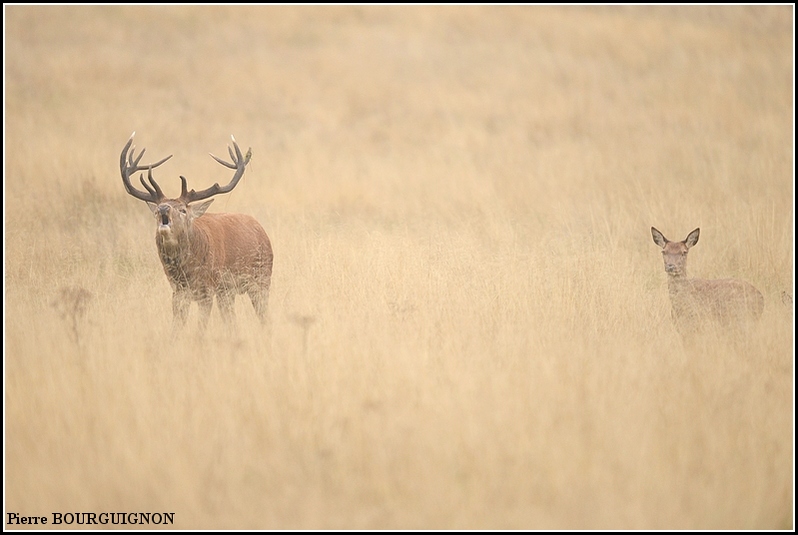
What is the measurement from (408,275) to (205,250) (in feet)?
6.85

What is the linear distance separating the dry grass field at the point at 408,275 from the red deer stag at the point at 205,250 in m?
0.26

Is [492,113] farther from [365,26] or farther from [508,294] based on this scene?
[508,294]

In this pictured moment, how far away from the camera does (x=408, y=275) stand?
8.16 m

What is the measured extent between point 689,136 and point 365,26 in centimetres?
993

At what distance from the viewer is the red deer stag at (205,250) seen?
6.74 meters

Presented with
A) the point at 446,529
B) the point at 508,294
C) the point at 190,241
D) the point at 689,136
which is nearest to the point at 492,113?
the point at 689,136

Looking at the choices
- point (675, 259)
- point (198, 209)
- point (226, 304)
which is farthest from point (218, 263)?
point (675, 259)

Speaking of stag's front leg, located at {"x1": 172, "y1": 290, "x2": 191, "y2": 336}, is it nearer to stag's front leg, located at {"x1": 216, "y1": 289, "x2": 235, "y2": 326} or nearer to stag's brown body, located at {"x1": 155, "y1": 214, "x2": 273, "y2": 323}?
stag's brown body, located at {"x1": 155, "y1": 214, "x2": 273, "y2": 323}

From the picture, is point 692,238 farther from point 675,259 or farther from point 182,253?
point 182,253

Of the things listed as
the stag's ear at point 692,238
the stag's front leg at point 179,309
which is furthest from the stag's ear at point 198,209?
the stag's ear at point 692,238

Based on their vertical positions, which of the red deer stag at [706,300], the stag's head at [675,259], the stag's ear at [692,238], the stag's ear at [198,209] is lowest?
the red deer stag at [706,300]

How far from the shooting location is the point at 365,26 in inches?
867

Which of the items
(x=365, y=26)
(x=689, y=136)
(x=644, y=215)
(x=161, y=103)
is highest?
(x=365, y=26)

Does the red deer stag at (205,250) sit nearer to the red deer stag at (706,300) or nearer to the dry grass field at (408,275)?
the dry grass field at (408,275)
